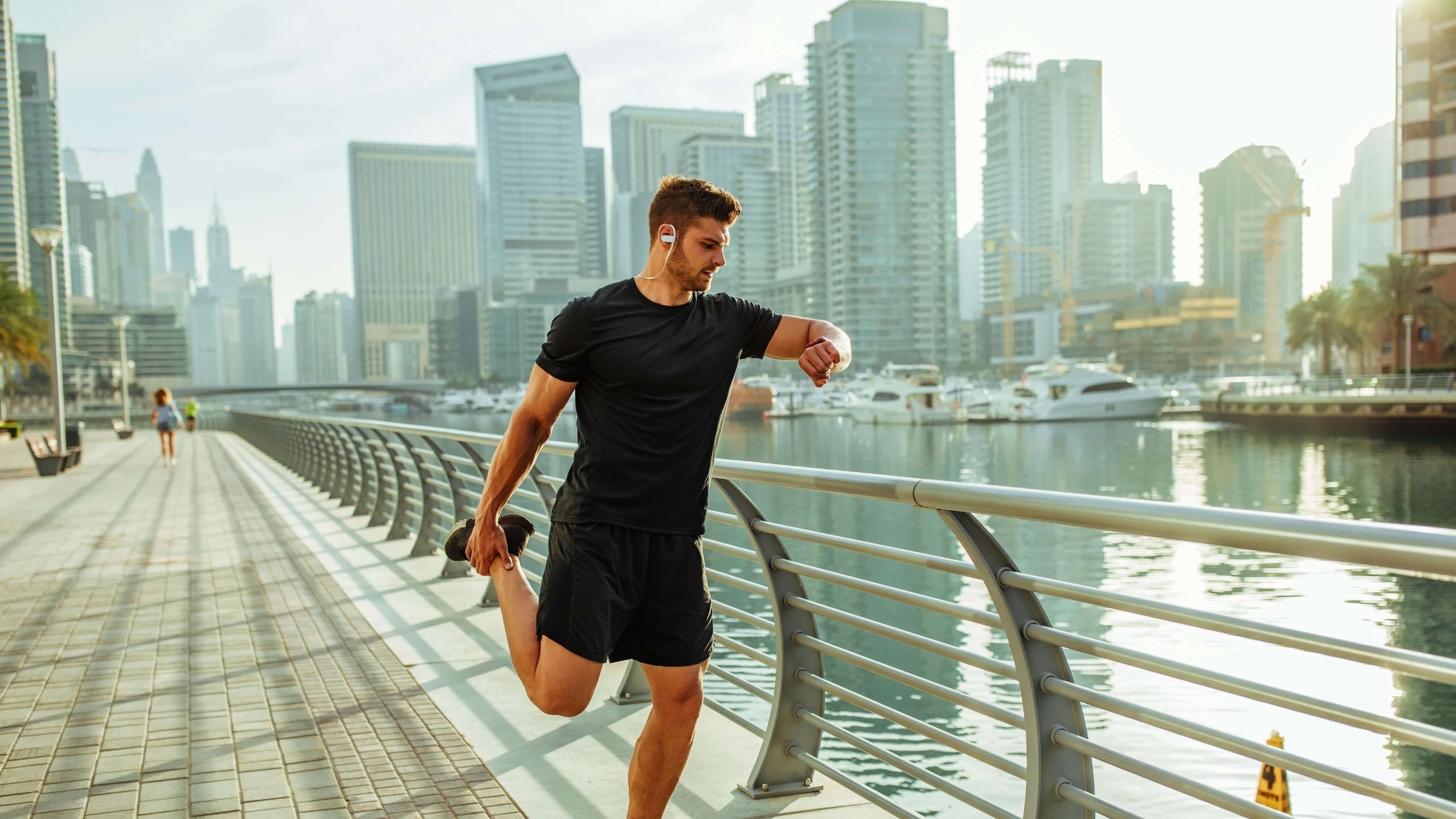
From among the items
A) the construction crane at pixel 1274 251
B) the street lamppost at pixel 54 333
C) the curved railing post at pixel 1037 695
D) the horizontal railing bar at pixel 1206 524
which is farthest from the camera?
the construction crane at pixel 1274 251

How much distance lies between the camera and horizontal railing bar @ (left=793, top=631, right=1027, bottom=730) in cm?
280

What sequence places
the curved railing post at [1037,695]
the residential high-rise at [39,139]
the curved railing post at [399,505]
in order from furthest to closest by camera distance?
the residential high-rise at [39,139] < the curved railing post at [399,505] < the curved railing post at [1037,695]

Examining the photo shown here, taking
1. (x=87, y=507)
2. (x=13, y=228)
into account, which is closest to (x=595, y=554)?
(x=87, y=507)

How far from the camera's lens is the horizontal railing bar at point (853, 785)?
325 centimetres

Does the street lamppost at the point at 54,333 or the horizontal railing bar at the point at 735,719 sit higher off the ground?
the street lamppost at the point at 54,333

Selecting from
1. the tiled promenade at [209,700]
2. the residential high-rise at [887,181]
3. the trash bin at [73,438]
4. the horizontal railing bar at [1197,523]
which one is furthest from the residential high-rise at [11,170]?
the residential high-rise at [887,181]

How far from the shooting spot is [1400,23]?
198ft

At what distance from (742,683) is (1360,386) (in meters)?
68.4

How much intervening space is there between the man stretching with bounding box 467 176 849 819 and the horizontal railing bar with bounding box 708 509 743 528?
2.90 ft

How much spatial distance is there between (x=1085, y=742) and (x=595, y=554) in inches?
45.4

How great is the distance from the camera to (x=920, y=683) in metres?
3.12

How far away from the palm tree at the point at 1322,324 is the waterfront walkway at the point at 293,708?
7689 cm

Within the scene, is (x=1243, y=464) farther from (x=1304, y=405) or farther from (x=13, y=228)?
(x=13, y=228)

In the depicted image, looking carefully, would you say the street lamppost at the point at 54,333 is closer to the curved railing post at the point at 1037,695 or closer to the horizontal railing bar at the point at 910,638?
the horizontal railing bar at the point at 910,638
